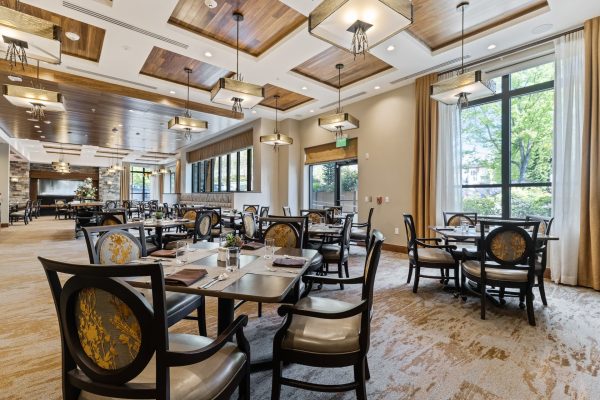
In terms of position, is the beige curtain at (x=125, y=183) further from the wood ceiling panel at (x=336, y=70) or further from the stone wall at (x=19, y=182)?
the wood ceiling panel at (x=336, y=70)

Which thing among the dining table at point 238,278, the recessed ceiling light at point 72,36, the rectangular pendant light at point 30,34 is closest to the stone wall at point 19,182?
the recessed ceiling light at point 72,36

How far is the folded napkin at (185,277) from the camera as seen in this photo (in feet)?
5.05

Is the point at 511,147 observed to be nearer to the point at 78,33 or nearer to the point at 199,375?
the point at 199,375

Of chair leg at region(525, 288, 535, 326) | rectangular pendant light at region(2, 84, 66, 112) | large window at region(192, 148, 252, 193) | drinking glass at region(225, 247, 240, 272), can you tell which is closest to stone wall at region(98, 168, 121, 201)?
large window at region(192, 148, 252, 193)

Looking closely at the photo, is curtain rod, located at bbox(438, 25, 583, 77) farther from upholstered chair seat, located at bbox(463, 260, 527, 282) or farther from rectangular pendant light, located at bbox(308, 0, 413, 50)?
upholstered chair seat, located at bbox(463, 260, 527, 282)

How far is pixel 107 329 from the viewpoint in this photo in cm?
103

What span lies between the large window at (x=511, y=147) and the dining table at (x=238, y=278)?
182 inches

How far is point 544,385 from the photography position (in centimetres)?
199

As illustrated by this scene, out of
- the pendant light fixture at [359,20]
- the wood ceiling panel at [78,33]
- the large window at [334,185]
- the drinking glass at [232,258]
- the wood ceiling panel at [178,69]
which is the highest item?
the wood ceiling panel at [178,69]

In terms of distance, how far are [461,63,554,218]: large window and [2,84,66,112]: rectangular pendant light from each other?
707 cm

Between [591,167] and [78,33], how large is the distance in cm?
774

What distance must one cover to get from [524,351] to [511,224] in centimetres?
114

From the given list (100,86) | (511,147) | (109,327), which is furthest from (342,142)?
(109,327)

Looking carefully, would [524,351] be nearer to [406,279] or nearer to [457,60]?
[406,279]
